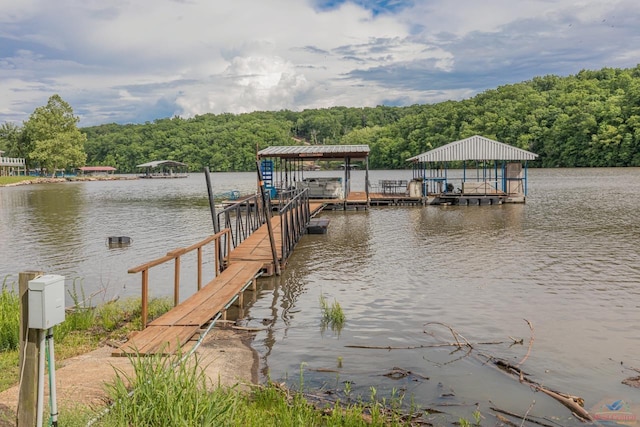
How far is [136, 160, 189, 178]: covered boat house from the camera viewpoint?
292 ft

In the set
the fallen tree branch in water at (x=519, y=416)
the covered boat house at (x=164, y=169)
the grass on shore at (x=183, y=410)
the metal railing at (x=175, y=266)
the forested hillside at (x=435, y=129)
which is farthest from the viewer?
the covered boat house at (x=164, y=169)

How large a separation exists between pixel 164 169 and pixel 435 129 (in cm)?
5832

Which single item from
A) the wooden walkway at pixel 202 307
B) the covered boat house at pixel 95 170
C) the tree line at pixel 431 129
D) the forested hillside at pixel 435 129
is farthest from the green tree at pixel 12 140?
the wooden walkway at pixel 202 307

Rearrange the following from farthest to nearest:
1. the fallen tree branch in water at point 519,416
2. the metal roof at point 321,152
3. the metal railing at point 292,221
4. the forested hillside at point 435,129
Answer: the forested hillside at point 435,129
the metal roof at point 321,152
the metal railing at point 292,221
the fallen tree branch in water at point 519,416

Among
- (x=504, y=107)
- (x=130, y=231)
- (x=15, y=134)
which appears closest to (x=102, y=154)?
(x=15, y=134)

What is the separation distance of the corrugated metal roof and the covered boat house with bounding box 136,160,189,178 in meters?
64.3

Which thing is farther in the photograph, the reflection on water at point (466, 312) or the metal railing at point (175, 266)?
the metal railing at point (175, 266)

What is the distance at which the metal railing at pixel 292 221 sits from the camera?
13.8 m

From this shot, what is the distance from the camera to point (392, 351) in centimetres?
766

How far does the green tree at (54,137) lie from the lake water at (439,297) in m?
71.2

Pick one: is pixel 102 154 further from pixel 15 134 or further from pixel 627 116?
pixel 627 116

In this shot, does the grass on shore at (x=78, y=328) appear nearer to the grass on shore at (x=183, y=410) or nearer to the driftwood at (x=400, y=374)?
the grass on shore at (x=183, y=410)

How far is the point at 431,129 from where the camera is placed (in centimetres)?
10931

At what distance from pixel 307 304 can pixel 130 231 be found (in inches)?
586
